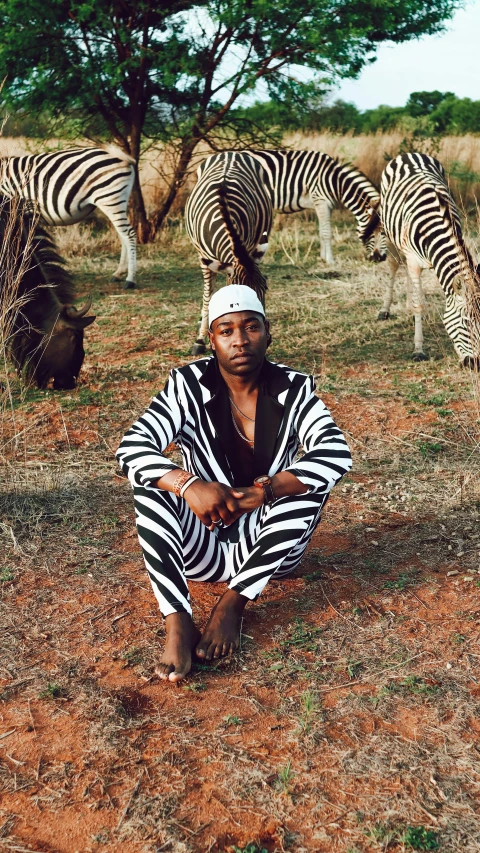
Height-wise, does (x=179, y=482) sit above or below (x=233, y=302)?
below

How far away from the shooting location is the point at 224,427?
3.71 m

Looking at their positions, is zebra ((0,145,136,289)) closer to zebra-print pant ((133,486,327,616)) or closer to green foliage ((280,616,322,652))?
zebra-print pant ((133,486,327,616))

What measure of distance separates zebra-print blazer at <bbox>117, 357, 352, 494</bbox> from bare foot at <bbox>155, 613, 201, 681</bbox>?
0.61 metres

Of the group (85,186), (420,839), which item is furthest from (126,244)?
(420,839)

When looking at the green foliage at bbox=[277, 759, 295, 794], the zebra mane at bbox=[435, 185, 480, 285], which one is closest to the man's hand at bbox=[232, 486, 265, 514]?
the green foliage at bbox=[277, 759, 295, 794]

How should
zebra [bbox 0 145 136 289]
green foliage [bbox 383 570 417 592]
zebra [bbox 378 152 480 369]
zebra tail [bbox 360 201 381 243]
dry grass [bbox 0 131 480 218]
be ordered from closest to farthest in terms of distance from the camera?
green foliage [bbox 383 570 417 592]
zebra [bbox 378 152 480 369]
zebra tail [bbox 360 201 381 243]
zebra [bbox 0 145 136 289]
dry grass [bbox 0 131 480 218]

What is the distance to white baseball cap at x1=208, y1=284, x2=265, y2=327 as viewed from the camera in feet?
11.5

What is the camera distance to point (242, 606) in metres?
3.36

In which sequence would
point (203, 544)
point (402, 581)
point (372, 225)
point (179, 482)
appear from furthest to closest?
1. point (372, 225)
2. point (402, 581)
3. point (203, 544)
4. point (179, 482)

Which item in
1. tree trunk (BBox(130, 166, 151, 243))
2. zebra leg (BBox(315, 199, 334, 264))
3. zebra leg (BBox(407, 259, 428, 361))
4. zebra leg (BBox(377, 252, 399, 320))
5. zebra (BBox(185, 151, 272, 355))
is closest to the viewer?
zebra (BBox(185, 151, 272, 355))

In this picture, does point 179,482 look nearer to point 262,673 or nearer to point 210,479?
point 210,479

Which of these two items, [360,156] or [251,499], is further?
[360,156]

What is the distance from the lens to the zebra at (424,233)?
7.30 m

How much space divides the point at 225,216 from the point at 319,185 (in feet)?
19.5
